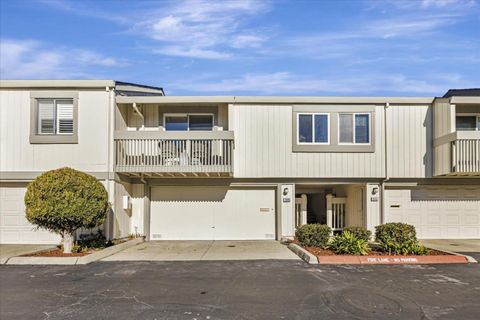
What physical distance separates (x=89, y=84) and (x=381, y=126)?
1085 cm

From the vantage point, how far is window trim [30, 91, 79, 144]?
1488cm

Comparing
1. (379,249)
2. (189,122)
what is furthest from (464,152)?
(189,122)

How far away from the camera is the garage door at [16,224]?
1529 cm

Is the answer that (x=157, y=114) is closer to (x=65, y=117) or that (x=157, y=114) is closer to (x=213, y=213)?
(x=65, y=117)

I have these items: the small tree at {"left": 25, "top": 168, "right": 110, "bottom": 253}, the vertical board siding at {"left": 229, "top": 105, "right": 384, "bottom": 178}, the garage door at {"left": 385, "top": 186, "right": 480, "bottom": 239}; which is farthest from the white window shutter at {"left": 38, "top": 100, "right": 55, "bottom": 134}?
the garage door at {"left": 385, "top": 186, "right": 480, "bottom": 239}

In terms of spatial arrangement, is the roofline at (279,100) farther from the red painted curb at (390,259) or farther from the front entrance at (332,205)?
the red painted curb at (390,259)

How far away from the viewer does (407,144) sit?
16156mm

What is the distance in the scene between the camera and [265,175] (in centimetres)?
1609

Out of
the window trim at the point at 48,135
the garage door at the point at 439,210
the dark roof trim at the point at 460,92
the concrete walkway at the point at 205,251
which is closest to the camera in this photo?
the concrete walkway at the point at 205,251

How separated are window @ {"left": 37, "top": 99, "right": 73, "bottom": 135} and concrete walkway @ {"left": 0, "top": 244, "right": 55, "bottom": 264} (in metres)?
3.96

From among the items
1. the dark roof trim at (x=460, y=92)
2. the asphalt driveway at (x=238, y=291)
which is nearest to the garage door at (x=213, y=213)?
the asphalt driveway at (x=238, y=291)

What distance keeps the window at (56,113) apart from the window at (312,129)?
27.5 ft

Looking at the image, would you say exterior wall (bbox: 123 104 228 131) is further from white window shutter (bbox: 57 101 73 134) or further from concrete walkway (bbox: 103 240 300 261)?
concrete walkway (bbox: 103 240 300 261)

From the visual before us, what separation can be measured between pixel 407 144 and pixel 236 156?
6.54 metres
